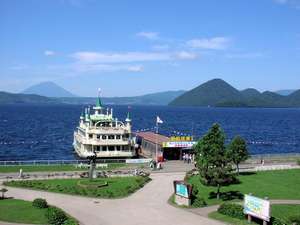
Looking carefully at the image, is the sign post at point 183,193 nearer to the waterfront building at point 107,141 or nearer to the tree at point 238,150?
the tree at point 238,150

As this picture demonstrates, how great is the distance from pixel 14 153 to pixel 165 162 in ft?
141

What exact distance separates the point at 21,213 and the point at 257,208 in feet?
62.3

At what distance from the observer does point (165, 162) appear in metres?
70.6


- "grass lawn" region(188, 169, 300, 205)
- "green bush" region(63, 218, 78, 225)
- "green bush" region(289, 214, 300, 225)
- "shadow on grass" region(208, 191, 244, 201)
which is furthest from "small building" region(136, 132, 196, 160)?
"green bush" region(289, 214, 300, 225)

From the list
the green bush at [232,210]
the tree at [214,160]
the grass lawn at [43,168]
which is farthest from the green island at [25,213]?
the grass lawn at [43,168]

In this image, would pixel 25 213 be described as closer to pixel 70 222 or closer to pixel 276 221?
pixel 70 222

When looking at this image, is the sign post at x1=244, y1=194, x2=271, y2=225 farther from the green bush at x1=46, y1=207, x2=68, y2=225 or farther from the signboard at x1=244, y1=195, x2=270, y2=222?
the green bush at x1=46, y1=207, x2=68, y2=225

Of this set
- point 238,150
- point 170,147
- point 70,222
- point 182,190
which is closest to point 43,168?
point 170,147

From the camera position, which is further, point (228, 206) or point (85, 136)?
point (85, 136)

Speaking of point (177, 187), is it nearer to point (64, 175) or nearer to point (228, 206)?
point (228, 206)

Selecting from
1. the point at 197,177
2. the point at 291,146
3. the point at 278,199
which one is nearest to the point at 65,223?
the point at 278,199

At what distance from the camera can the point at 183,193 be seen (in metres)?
42.1

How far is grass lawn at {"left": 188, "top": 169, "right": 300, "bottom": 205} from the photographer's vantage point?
45906mm

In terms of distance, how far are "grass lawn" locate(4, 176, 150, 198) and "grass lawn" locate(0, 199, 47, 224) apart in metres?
6.66
